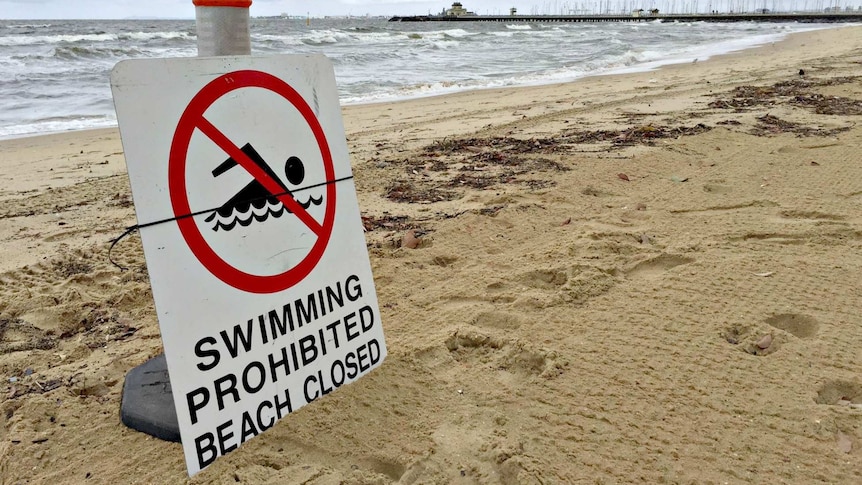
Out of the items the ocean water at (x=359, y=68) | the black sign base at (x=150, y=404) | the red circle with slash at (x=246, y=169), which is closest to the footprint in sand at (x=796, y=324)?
the red circle with slash at (x=246, y=169)

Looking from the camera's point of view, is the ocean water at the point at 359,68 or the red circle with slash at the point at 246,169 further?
the ocean water at the point at 359,68

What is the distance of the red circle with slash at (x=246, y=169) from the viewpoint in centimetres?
168

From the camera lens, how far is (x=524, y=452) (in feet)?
6.25

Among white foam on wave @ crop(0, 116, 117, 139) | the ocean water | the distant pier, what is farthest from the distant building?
white foam on wave @ crop(0, 116, 117, 139)

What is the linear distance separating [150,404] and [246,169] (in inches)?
36.1

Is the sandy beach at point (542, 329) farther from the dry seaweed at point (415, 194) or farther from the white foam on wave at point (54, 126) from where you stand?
the white foam on wave at point (54, 126)

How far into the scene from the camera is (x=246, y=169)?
1833 millimetres

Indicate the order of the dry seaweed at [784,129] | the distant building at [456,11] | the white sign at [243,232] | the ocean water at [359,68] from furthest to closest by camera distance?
the distant building at [456,11] → the ocean water at [359,68] → the dry seaweed at [784,129] → the white sign at [243,232]

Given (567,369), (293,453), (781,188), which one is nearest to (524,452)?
(567,369)

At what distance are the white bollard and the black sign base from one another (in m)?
1.09

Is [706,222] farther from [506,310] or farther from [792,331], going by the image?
[506,310]

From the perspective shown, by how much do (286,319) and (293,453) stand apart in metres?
0.42

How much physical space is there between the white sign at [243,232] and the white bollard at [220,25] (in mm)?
222

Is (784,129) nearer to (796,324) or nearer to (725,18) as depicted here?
(796,324)
